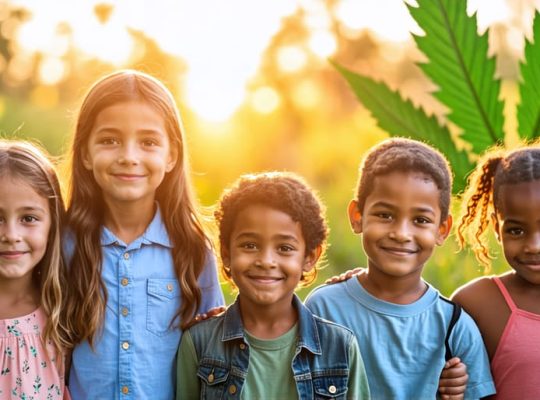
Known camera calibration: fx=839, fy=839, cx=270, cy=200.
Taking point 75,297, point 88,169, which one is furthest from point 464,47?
point 75,297

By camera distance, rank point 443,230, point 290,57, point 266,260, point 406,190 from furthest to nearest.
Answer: point 290,57, point 443,230, point 406,190, point 266,260

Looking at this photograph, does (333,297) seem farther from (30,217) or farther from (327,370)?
(30,217)

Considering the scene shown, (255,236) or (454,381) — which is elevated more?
(255,236)

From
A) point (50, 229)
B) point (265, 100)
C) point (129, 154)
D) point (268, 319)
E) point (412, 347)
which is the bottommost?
point (412, 347)

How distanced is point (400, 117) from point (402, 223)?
0.43 meters

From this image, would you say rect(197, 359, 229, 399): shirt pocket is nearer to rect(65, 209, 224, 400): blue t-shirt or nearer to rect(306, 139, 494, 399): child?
rect(65, 209, 224, 400): blue t-shirt

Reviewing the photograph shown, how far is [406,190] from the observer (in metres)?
2.58

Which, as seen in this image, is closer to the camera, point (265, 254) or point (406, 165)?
point (265, 254)

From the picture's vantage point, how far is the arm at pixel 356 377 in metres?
2.50

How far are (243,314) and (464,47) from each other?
3.61ft

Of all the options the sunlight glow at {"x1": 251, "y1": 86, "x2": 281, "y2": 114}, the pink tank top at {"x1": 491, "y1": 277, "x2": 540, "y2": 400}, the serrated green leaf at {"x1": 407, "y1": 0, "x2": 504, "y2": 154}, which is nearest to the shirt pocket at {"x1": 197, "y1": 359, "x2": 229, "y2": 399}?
the pink tank top at {"x1": 491, "y1": 277, "x2": 540, "y2": 400}

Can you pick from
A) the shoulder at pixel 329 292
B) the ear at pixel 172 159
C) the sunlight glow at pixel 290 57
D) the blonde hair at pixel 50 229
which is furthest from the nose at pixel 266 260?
the sunlight glow at pixel 290 57

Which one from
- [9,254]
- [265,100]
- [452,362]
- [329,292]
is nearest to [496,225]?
[452,362]

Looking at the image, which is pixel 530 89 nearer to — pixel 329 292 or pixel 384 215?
pixel 384 215
